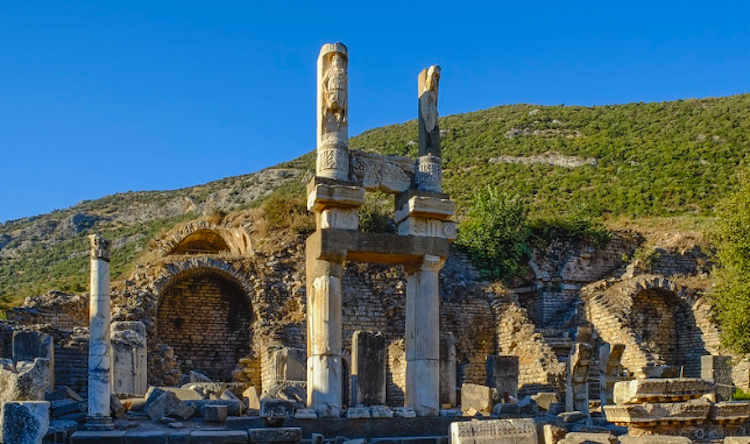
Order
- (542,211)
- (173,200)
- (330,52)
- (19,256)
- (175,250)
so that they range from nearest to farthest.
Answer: (330,52), (175,250), (542,211), (19,256), (173,200)

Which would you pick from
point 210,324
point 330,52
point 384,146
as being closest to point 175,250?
point 210,324

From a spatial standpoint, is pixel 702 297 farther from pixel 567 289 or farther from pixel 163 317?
pixel 163 317

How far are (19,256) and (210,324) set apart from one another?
2642cm

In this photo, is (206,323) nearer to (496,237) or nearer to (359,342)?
(496,237)

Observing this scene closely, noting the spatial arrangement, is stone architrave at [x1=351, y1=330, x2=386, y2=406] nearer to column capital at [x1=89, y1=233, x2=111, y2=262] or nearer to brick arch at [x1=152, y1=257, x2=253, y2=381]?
column capital at [x1=89, y1=233, x2=111, y2=262]

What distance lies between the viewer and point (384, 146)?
5997 centimetres

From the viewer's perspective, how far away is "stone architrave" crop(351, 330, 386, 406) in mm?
15638

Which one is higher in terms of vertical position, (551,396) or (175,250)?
(175,250)

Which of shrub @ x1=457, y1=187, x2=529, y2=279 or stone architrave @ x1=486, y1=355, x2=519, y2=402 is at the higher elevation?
shrub @ x1=457, y1=187, x2=529, y2=279

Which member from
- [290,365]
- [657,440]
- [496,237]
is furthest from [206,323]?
[657,440]

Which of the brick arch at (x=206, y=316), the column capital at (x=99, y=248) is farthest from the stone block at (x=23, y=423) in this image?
the brick arch at (x=206, y=316)

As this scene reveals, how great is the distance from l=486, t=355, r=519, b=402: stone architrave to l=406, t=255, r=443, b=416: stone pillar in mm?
6104

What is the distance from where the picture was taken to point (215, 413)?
13242mm

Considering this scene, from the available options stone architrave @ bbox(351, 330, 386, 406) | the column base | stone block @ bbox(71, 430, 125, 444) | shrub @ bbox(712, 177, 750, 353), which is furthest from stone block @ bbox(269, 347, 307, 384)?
shrub @ bbox(712, 177, 750, 353)
